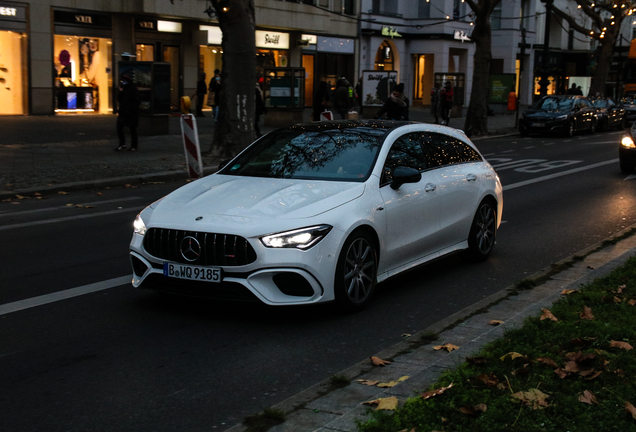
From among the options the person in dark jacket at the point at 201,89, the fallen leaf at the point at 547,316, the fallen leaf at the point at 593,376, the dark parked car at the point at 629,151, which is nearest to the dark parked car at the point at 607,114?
the person in dark jacket at the point at 201,89

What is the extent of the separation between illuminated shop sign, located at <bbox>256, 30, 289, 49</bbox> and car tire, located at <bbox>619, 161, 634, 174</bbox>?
23.0 m

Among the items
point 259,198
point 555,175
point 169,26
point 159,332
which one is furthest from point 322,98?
point 159,332

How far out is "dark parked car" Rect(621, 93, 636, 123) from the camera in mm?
42031

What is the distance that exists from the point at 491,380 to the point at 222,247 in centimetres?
234

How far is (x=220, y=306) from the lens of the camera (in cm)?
670

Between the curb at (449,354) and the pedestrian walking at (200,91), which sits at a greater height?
the pedestrian walking at (200,91)

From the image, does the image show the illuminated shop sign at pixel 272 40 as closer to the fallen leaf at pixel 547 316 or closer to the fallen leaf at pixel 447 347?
the fallen leaf at pixel 547 316

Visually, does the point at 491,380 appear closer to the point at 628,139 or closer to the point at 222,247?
the point at 222,247

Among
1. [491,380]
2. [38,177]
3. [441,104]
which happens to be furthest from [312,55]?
[491,380]

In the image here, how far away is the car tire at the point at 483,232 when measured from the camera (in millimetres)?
8492

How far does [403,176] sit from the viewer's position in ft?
22.9

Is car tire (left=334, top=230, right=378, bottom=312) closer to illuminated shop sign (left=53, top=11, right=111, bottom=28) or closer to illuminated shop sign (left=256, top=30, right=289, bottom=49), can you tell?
illuminated shop sign (left=53, top=11, right=111, bottom=28)

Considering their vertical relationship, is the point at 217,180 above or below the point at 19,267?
above

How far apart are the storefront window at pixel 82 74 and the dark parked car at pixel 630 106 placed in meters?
25.6
